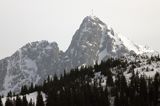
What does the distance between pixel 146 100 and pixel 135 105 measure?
8.97 meters

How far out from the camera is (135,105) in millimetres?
188125

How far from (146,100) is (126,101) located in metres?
9.40

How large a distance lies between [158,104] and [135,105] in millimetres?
12885

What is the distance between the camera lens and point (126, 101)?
198875 millimetres

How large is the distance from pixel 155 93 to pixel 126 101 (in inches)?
541

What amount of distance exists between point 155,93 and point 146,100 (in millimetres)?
7180

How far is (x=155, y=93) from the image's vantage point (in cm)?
19950

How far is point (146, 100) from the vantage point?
195 m

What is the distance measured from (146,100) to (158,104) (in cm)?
559

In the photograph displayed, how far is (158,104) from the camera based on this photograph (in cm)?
19475

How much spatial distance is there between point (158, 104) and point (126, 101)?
14.4 m

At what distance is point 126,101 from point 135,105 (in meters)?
11.1
